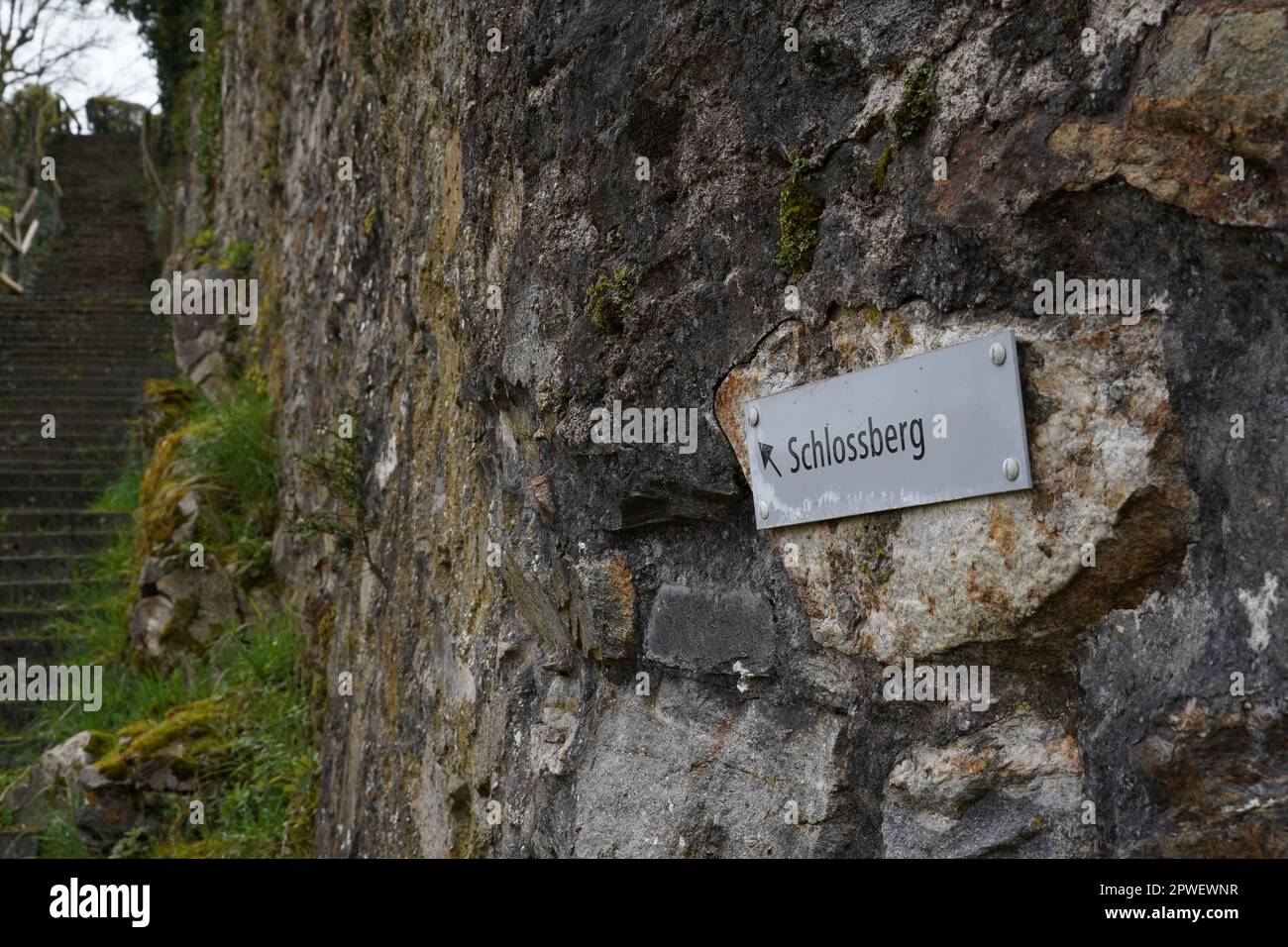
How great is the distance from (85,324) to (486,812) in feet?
36.2

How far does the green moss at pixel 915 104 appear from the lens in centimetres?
178

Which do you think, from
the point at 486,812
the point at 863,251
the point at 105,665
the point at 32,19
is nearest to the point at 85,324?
the point at 105,665

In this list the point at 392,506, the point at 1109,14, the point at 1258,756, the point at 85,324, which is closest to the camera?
the point at 1258,756

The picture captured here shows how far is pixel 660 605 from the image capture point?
2217 millimetres

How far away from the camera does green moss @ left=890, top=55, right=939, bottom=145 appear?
5.82 feet

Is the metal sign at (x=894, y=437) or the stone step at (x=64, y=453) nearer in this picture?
the metal sign at (x=894, y=437)

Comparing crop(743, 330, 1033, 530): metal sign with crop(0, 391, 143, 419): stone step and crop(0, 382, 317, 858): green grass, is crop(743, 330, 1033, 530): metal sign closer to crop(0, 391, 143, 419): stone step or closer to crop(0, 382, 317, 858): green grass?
crop(0, 382, 317, 858): green grass

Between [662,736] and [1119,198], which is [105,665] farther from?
[1119,198]

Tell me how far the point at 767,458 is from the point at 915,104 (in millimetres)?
584

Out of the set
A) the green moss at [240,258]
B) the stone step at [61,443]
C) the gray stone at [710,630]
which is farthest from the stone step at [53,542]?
the gray stone at [710,630]

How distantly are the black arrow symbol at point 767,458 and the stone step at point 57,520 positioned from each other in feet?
24.8

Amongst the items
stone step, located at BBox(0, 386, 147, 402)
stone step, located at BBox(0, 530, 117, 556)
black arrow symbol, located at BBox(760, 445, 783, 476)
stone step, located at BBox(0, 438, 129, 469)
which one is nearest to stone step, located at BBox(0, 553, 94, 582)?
stone step, located at BBox(0, 530, 117, 556)

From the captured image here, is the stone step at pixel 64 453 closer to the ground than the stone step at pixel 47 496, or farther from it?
farther from it

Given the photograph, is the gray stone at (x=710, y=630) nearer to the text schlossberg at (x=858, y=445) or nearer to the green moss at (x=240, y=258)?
the text schlossberg at (x=858, y=445)
